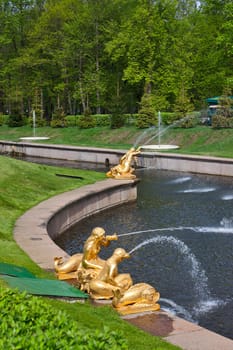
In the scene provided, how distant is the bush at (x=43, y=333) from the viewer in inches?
190

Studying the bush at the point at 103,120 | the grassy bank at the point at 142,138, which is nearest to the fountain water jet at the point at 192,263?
the grassy bank at the point at 142,138

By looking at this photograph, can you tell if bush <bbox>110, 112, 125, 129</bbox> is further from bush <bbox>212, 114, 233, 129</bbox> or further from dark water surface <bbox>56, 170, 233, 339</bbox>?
dark water surface <bbox>56, 170, 233, 339</bbox>

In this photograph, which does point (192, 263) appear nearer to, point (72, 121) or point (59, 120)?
point (59, 120)

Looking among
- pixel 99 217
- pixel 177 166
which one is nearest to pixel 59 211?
pixel 99 217

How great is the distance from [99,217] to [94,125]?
34684 mm

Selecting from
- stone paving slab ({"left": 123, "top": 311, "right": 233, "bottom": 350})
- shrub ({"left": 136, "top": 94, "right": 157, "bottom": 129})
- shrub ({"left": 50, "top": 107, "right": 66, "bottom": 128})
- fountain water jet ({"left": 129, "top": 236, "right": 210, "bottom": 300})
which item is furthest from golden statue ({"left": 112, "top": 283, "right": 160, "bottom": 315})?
shrub ({"left": 50, "top": 107, "right": 66, "bottom": 128})

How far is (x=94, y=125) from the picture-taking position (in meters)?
55.1

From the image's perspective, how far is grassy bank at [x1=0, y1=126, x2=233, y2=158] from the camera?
39.4m

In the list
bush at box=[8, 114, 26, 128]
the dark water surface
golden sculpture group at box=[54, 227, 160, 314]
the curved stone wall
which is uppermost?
bush at box=[8, 114, 26, 128]

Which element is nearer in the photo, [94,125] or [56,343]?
[56,343]

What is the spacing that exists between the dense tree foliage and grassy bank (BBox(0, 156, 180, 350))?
25.2m

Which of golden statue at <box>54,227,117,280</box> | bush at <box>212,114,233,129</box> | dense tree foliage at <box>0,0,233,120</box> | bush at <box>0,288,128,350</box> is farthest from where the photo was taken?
dense tree foliage at <box>0,0,233,120</box>

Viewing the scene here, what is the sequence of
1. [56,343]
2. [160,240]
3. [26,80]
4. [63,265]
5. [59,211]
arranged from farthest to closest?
[26,80], [59,211], [160,240], [63,265], [56,343]

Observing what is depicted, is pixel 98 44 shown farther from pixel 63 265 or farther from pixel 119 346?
pixel 119 346
